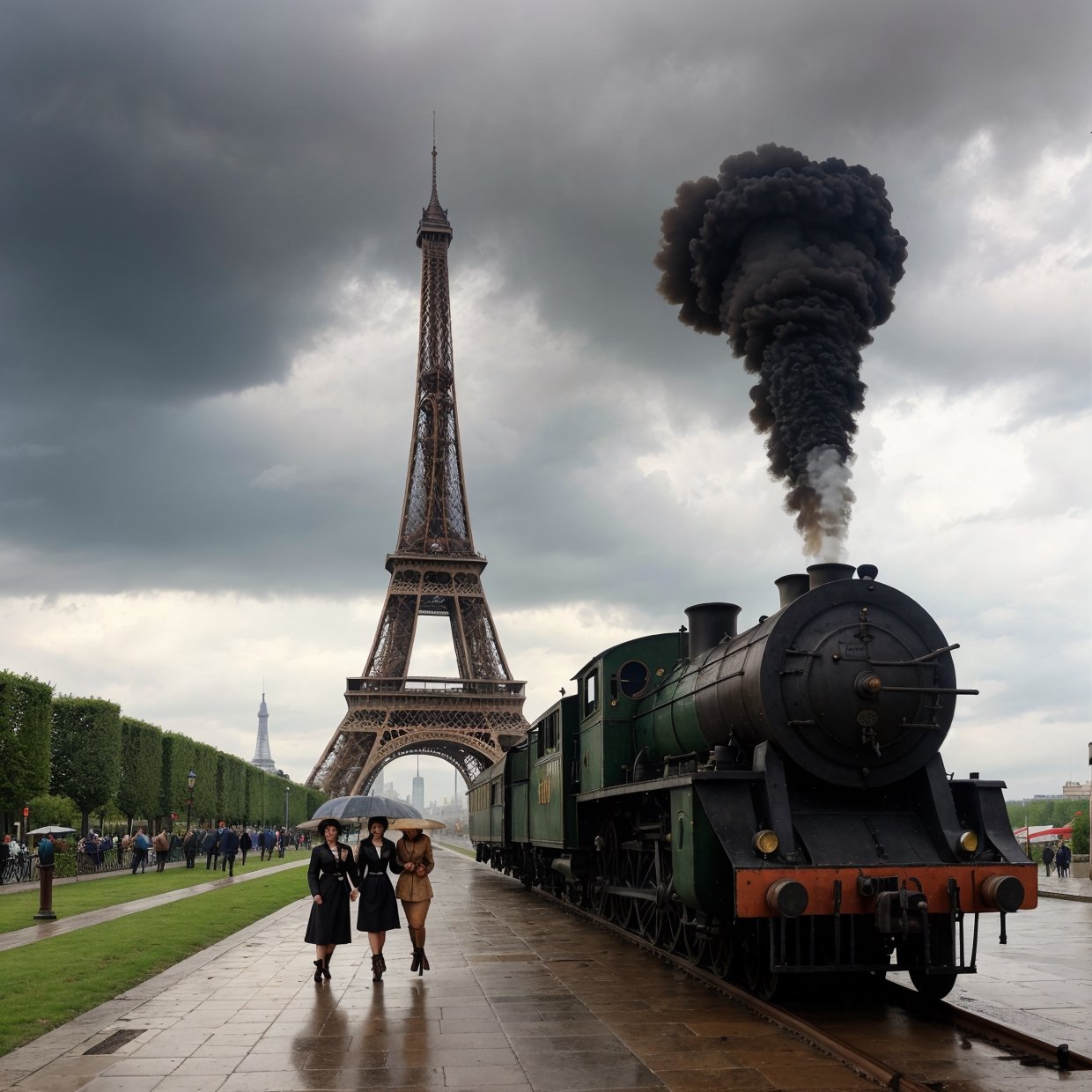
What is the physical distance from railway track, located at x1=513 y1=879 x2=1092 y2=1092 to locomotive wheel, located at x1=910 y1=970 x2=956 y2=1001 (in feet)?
0.24

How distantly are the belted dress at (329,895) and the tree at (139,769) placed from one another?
31.2 m

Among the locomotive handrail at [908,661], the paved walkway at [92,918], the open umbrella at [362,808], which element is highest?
the locomotive handrail at [908,661]

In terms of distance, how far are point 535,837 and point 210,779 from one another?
112 feet

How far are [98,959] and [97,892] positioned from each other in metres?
12.7

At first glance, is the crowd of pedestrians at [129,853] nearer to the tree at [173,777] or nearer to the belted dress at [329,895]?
the tree at [173,777]

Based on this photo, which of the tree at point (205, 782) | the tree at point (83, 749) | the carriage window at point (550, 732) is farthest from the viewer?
the tree at point (205, 782)

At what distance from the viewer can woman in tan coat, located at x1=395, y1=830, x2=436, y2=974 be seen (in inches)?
396

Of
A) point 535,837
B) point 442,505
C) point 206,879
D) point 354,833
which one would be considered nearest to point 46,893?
point 535,837

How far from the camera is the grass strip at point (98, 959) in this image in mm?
8289

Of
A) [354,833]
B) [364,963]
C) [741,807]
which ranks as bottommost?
[354,833]

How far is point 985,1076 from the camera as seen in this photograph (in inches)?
243

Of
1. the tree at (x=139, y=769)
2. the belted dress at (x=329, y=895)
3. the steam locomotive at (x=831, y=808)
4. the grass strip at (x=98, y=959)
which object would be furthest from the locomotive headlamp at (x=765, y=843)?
the tree at (x=139, y=769)

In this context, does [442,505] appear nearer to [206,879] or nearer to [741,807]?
[206,879]

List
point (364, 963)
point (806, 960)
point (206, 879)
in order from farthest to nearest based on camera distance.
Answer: point (206, 879) < point (364, 963) < point (806, 960)
